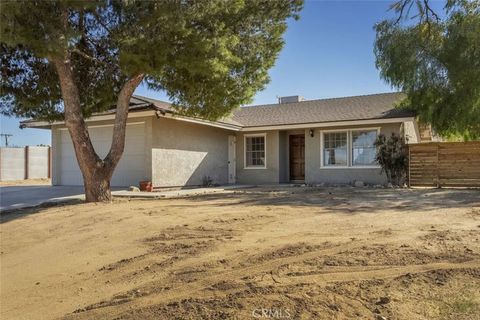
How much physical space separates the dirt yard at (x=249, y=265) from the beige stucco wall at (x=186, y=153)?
21.8ft

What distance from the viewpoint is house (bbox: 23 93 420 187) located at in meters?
15.8

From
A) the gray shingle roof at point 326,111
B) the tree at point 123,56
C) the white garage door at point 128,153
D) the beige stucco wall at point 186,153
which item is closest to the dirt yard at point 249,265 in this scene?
the tree at point 123,56

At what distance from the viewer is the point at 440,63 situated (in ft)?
45.9

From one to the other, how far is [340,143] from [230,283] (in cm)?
1399

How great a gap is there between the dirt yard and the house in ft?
22.9

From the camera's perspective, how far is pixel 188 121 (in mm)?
16531

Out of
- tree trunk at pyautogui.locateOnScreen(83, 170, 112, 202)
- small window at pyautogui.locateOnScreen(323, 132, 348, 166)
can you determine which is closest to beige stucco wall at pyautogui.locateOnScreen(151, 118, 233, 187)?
tree trunk at pyautogui.locateOnScreen(83, 170, 112, 202)

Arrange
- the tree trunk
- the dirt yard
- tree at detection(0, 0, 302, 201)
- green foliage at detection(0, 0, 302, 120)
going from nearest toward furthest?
the dirt yard → green foliage at detection(0, 0, 302, 120) → tree at detection(0, 0, 302, 201) → the tree trunk

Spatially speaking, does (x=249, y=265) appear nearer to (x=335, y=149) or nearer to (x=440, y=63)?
(x=440, y=63)

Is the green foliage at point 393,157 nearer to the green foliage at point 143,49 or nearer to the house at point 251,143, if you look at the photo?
the house at point 251,143

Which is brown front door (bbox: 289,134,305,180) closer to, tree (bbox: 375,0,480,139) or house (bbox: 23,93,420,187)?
house (bbox: 23,93,420,187)

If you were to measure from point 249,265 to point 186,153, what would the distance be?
1224 cm

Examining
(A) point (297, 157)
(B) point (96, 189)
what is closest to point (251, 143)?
(A) point (297, 157)

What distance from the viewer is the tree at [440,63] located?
13422 millimetres
